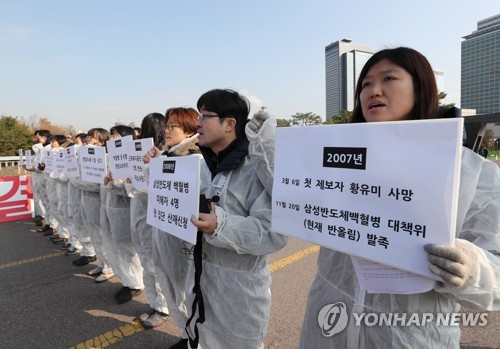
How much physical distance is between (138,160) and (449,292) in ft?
8.73

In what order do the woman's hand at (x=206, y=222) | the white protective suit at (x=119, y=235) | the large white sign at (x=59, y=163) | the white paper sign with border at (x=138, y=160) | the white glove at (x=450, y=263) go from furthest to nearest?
the large white sign at (x=59, y=163) < the white protective suit at (x=119, y=235) < the white paper sign with border at (x=138, y=160) < the woman's hand at (x=206, y=222) < the white glove at (x=450, y=263)

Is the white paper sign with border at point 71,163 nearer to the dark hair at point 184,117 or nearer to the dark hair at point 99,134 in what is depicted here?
the dark hair at point 99,134

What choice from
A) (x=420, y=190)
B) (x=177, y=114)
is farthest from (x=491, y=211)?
(x=177, y=114)

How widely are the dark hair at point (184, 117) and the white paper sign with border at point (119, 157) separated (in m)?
0.56

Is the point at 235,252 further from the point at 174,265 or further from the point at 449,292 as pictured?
the point at 449,292

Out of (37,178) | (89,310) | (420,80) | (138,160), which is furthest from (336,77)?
(420,80)

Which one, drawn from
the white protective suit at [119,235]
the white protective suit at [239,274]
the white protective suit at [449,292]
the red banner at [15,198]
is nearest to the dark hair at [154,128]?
the white protective suit at [119,235]

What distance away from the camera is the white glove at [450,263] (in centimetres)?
83

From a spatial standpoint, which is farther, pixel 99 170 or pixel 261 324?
pixel 99 170

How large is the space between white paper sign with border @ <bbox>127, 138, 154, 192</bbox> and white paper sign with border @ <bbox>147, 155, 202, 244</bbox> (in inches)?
35.0

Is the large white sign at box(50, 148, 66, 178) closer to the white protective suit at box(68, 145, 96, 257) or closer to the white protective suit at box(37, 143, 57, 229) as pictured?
the white protective suit at box(68, 145, 96, 257)

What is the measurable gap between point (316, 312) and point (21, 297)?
3853 millimetres

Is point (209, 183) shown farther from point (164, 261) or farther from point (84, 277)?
point (84, 277)

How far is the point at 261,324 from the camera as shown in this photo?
1.82 m
